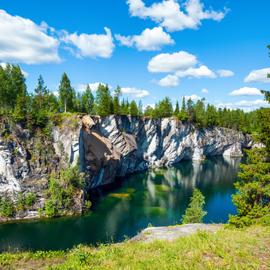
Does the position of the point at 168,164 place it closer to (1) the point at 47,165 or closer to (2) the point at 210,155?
(2) the point at 210,155

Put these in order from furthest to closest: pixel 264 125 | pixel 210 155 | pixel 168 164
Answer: pixel 210 155
pixel 168 164
pixel 264 125

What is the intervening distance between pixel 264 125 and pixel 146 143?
77166 mm

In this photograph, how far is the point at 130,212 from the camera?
4609 centimetres

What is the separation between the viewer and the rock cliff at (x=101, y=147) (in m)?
45.3

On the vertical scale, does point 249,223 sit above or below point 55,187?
above

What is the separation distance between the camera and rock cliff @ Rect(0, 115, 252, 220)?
45.3 meters

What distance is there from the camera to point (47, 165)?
159 ft

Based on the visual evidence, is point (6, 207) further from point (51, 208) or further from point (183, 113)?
point (183, 113)

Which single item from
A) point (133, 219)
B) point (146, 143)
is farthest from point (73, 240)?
point (146, 143)

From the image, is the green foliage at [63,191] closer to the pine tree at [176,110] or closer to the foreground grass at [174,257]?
the foreground grass at [174,257]

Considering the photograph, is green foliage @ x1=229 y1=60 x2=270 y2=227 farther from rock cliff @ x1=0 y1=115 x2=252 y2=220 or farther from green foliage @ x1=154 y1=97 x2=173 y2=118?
green foliage @ x1=154 y1=97 x2=173 y2=118

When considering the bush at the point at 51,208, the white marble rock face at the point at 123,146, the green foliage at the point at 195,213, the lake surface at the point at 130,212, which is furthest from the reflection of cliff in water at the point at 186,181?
the bush at the point at 51,208

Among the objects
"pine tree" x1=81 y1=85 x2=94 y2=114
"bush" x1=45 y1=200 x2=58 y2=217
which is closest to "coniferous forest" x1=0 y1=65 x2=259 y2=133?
"pine tree" x1=81 y1=85 x2=94 y2=114

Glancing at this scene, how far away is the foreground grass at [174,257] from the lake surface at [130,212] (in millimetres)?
5285
